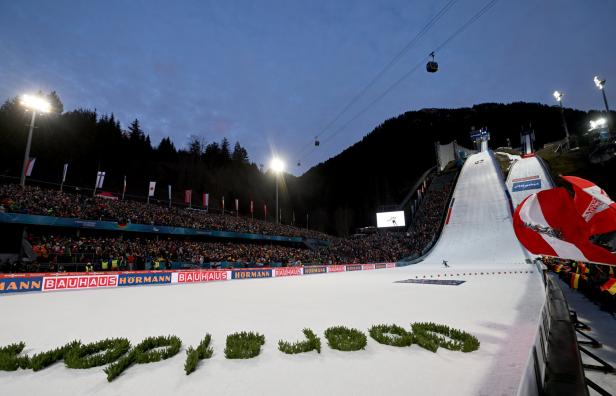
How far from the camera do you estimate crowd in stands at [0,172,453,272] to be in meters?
25.4

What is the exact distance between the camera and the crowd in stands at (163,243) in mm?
25438

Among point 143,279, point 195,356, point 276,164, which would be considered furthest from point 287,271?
point 195,356

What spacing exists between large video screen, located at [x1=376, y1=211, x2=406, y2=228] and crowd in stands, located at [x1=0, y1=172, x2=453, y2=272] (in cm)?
183

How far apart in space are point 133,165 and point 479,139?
292 feet

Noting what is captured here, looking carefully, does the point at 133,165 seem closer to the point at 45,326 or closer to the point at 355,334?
the point at 45,326

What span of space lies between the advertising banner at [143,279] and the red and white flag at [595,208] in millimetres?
23504

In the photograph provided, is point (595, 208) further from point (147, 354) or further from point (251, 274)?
point (251, 274)

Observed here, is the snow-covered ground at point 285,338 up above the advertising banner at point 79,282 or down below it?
below

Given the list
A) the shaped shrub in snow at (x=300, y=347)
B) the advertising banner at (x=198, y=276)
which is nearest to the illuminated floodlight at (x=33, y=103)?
the advertising banner at (x=198, y=276)

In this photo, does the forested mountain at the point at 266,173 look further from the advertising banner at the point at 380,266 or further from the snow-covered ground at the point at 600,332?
the snow-covered ground at the point at 600,332

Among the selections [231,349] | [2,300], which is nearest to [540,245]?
A: [231,349]

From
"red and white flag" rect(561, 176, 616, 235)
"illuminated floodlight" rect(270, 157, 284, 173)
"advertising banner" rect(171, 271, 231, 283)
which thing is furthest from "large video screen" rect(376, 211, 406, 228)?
"red and white flag" rect(561, 176, 616, 235)

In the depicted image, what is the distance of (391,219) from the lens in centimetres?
A: 5522

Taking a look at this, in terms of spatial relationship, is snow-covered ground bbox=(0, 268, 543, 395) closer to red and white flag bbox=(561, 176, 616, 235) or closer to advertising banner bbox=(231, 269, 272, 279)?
red and white flag bbox=(561, 176, 616, 235)
